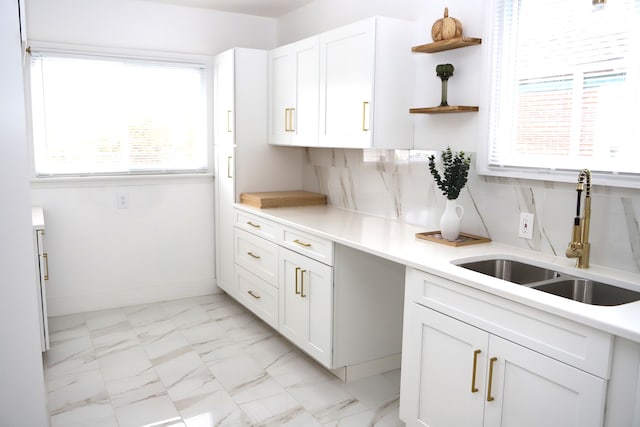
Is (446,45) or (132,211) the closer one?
(446,45)

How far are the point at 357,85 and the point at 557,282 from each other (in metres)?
1.56

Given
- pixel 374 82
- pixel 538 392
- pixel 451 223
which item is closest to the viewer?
pixel 538 392

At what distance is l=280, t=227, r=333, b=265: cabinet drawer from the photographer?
9.54 feet

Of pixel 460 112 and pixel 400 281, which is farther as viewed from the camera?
pixel 400 281

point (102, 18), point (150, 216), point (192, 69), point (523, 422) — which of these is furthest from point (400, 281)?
point (102, 18)

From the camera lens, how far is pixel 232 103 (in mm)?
4059

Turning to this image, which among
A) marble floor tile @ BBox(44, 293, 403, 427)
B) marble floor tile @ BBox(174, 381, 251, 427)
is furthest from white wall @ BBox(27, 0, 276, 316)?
marble floor tile @ BBox(174, 381, 251, 427)

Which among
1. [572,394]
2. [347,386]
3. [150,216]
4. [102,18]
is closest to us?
[572,394]

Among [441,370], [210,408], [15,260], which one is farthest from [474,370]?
[15,260]

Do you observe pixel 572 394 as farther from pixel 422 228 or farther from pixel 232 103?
pixel 232 103

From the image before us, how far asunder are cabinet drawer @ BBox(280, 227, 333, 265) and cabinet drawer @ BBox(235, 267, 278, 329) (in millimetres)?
397

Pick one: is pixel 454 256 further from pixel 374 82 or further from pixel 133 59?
pixel 133 59

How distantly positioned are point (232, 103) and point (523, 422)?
3038 millimetres

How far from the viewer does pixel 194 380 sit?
10.1ft
